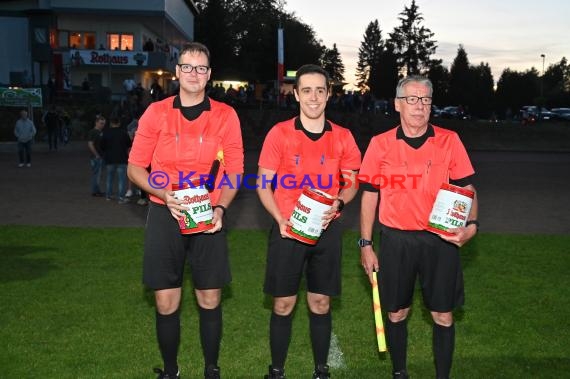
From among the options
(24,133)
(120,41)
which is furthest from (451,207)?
(120,41)

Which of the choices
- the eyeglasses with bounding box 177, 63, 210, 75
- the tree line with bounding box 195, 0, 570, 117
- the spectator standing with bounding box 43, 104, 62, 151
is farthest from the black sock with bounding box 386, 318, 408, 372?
the tree line with bounding box 195, 0, 570, 117

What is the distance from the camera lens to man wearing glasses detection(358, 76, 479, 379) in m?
4.61

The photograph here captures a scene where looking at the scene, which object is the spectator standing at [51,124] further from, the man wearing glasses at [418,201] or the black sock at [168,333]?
the man wearing glasses at [418,201]

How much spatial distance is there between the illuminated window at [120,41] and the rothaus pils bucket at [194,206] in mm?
54946

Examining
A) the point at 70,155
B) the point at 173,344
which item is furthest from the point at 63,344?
the point at 70,155

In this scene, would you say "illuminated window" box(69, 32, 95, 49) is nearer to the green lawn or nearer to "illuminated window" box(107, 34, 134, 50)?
"illuminated window" box(107, 34, 134, 50)

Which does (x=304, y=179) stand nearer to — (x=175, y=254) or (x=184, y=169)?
(x=184, y=169)

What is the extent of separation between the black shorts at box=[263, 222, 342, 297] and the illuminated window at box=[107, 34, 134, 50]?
54740 millimetres

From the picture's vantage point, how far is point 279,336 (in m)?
4.91

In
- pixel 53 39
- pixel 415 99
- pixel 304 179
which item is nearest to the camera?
pixel 415 99

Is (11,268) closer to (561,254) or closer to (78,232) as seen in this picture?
(78,232)

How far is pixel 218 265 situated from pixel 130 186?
11634 mm

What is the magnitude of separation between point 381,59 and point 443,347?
102744 millimetres

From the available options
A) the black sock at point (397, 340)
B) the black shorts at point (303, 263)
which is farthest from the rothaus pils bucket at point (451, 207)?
the black sock at point (397, 340)
